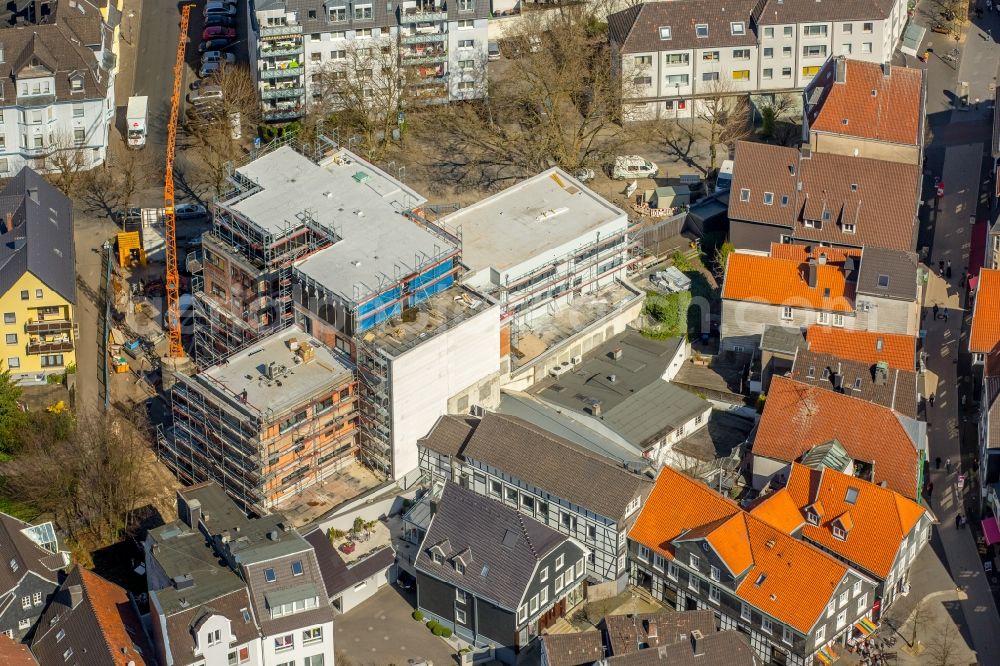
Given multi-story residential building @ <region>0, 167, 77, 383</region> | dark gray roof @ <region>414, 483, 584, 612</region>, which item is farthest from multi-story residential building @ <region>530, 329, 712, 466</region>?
multi-story residential building @ <region>0, 167, 77, 383</region>

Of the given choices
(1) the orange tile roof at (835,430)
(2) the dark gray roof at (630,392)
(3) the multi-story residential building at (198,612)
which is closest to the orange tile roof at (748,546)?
(2) the dark gray roof at (630,392)

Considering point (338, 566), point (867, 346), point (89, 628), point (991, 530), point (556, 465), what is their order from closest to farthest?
1. point (89, 628)
2. point (338, 566)
3. point (556, 465)
4. point (991, 530)
5. point (867, 346)

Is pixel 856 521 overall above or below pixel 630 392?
below

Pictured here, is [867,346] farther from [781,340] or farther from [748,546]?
[748,546]

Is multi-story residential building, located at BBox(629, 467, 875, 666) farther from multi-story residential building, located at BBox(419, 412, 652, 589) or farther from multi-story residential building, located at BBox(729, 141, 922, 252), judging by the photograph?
multi-story residential building, located at BBox(729, 141, 922, 252)

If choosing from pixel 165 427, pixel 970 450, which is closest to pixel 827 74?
pixel 970 450

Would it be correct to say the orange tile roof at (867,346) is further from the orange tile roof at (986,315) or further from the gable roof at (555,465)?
the gable roof at (555,465)

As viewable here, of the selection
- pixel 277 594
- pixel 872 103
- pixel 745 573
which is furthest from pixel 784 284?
pixel 277 594
